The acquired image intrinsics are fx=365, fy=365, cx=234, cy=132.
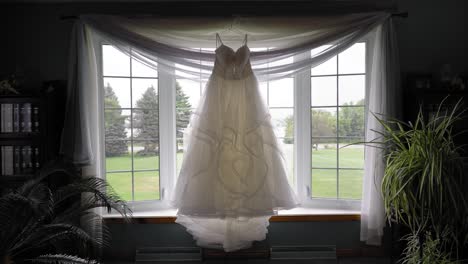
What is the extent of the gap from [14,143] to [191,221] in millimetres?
1452

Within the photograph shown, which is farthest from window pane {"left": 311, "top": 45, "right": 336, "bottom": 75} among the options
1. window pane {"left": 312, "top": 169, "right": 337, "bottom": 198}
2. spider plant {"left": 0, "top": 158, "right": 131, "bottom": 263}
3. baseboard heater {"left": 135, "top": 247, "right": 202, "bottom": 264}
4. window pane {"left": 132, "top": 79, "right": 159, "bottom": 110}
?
spider plant {"left": 0, "top": 158, "right": 131, "bottom": 263}

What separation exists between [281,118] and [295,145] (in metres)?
0.26

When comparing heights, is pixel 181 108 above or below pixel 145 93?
below

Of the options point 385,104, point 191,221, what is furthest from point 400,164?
point 191,221

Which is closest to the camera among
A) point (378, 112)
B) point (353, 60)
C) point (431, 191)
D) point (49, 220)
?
point (431, 191)

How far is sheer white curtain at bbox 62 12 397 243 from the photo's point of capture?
2.76 metres

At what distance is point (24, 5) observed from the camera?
301cm

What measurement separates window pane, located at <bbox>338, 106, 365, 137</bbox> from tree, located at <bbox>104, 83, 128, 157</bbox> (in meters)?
1.81

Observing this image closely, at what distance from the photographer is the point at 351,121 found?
3.03 metres

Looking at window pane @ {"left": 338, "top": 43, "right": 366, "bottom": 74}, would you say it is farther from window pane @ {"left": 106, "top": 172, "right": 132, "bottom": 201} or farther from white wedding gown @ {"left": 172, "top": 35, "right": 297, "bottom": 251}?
window pane @ {"left": 106, "top": 172, "right": 132, "bottom": 201}

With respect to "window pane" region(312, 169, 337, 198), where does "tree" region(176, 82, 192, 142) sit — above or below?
above

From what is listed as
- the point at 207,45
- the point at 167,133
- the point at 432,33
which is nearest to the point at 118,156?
the point at 167,133

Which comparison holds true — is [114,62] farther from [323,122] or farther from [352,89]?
[352,89]

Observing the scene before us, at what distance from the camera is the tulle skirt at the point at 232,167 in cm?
262
